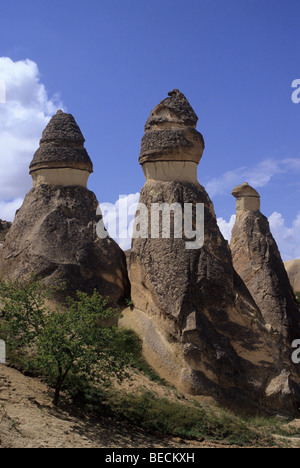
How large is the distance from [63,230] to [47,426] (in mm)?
5301

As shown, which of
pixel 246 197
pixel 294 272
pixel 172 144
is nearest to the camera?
pixel 172 144

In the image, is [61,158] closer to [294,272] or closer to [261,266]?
[261,266]

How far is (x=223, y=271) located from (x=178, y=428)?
374 cm

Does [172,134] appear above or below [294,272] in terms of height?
above

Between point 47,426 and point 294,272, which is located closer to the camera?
point 47,426

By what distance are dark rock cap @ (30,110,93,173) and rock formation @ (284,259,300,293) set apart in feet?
73.9

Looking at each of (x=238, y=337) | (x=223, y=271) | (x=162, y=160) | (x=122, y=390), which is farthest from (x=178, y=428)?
(x=162, y=160)

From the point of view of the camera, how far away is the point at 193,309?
38.5 feet

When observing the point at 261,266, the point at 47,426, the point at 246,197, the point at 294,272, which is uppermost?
the point at 246,197

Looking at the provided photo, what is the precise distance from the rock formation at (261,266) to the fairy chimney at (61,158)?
21.9 feet

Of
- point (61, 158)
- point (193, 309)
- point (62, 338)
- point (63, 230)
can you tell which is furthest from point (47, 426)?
point (61, 158)

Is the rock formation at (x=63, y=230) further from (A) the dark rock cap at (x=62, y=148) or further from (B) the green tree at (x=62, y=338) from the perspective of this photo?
(B) the green tree at (x=62, y=338)

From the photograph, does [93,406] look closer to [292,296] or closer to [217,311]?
[217,311]

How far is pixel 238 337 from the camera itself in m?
12.0
